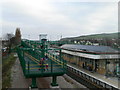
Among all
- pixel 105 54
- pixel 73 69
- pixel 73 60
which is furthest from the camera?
pixel 73 60

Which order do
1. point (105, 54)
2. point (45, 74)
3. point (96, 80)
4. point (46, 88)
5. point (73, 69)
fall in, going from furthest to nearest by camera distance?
point (73, 69) → point (105, 54) → point (96, 80) → point (46, 88) → point (45, 74)

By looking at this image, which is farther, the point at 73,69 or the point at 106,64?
the point at 73,69

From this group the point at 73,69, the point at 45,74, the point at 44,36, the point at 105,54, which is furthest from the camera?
the point at 73,69

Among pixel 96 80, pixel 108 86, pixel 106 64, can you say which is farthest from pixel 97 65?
→ pixel 108 86

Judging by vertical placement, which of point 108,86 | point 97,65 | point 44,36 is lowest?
point 108,86

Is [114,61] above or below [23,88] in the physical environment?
above

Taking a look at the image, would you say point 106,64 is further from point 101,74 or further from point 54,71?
point 54,71

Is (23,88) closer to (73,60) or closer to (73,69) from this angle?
(73,69)

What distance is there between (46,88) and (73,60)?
992cm

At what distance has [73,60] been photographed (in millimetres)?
18672

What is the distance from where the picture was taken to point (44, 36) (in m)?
13.1

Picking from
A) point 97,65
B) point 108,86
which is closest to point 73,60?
point 97,65

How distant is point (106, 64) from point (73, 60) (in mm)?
6719

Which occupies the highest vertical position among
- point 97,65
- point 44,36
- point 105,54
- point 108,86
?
point 44,36
